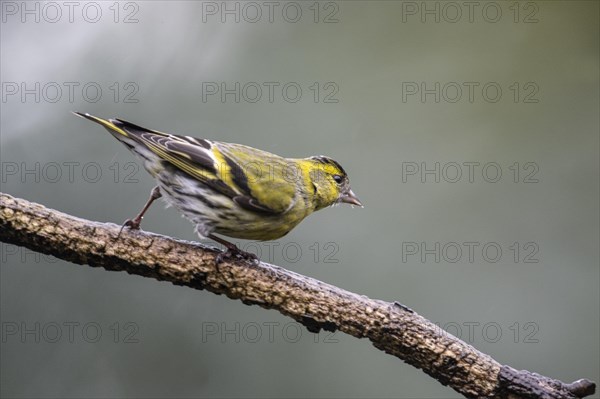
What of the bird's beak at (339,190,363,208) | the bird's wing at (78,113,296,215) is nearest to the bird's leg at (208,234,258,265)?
the bird's wing at (78,113,296,215)

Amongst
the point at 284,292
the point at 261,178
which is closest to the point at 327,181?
the point at 261,178

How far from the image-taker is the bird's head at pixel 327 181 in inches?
178

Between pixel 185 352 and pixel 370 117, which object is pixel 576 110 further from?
pixel 185 352

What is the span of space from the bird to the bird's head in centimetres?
23

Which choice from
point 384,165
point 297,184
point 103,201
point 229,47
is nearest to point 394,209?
point 384,165

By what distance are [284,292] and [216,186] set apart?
0.87 metres

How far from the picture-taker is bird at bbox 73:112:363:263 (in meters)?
4.02

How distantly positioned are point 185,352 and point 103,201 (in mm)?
1258

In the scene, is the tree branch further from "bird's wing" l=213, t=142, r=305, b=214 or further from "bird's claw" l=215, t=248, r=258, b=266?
"bird's wing" l=213, t=142, r=305, b=214

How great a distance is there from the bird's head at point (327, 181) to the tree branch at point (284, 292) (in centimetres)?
99

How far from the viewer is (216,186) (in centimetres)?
406

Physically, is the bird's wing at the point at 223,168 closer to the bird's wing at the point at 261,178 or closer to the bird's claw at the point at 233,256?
the bird's wing at the point at 261,178

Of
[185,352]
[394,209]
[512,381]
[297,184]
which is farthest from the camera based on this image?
[394,209]

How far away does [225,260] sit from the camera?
144 inches
